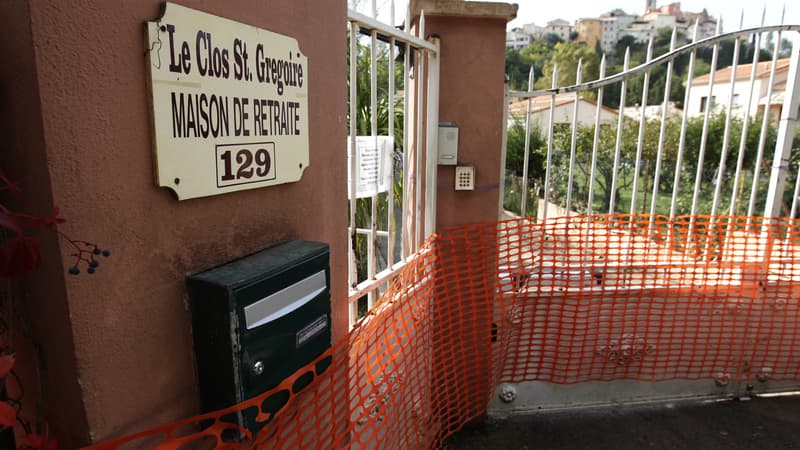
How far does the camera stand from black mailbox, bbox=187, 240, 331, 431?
1316 mm

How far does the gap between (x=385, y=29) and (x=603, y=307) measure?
2615mm

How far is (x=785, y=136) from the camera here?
396cm

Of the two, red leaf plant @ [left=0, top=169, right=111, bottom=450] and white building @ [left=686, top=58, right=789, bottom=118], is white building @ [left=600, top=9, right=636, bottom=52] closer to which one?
white building @ [left=686, top=58, right=789, bottom=118]

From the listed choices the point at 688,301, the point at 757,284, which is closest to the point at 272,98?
the point at 688,301

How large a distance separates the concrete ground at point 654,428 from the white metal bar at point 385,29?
103 inches

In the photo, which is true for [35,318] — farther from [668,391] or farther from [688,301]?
[668,391]

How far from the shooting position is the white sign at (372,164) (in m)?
2.60

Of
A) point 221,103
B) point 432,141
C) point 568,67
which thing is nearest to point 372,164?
point 432,141

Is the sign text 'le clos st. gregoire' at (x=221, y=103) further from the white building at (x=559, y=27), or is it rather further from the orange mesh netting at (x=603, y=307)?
the white building at (x=559, y=27)

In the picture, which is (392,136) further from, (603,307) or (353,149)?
(603,307)

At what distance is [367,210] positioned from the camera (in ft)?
13.9

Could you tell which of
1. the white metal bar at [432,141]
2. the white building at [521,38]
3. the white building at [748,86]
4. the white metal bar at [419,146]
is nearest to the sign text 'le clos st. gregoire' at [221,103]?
the white metal bar at [419,146]

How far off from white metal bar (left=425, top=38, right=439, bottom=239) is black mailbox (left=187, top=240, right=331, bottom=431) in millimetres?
1957

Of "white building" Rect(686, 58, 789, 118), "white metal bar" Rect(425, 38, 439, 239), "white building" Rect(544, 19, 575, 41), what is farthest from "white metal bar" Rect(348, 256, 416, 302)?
"white building" Rect(544, 19, 575, 41)
